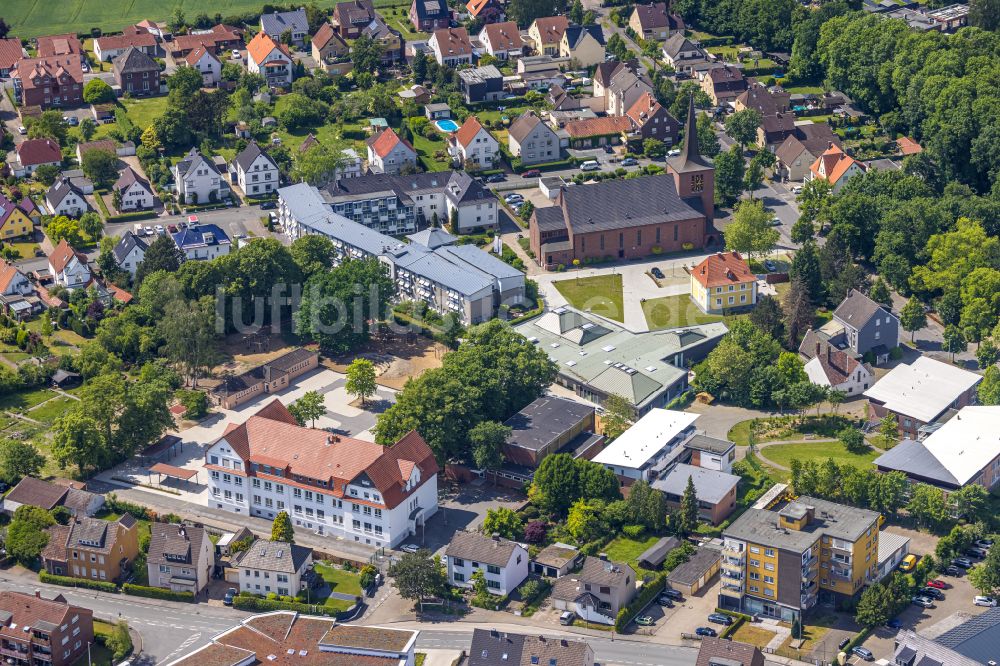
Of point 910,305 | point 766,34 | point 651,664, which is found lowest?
point 651,664

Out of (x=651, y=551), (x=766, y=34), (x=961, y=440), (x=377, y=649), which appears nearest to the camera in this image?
(x=377, y=649)

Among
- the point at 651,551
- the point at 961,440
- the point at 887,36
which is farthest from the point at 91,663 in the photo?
the point at 887,36

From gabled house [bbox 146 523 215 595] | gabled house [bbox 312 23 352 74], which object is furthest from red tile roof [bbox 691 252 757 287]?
gabled house [bbox 312 23 352 74]

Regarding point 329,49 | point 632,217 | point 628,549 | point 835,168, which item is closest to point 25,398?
point 628,549

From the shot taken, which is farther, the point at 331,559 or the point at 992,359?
the point at 992,359

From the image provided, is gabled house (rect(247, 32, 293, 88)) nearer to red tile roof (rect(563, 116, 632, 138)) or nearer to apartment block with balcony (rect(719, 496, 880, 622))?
red tile roof (rect(563, 116, 632, 138))

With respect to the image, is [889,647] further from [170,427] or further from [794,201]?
[794,201]
